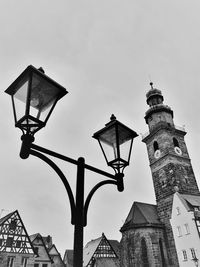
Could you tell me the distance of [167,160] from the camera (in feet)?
106

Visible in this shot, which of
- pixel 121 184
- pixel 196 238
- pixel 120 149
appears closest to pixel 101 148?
pixel 120 149

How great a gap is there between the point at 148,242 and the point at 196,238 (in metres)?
5.36

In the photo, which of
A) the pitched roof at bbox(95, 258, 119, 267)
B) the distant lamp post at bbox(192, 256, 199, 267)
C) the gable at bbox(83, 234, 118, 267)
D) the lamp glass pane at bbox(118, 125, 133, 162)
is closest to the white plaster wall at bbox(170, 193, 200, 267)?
the distant lamp post at bbox(192, 256, 199, 267)

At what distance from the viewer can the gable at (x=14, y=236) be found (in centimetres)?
2534

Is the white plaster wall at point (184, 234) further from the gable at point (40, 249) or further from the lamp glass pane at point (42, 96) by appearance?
the lamp glass pane at point (42, 96)

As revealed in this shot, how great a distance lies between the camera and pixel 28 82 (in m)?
3.17

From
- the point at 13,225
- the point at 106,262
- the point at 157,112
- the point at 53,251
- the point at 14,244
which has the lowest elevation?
the point at 106,262

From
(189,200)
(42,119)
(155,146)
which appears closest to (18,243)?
(189,200)

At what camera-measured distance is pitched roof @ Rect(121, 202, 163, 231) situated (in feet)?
92.7

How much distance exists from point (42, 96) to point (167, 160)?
30862mm

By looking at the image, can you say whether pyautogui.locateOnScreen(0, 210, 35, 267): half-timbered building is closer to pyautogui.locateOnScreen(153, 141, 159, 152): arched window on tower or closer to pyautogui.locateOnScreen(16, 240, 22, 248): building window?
pyautogui.locateOnScreen(16, 240, 22, 248): building window

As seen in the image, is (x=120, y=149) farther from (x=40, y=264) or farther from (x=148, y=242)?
(x=40, y=264)

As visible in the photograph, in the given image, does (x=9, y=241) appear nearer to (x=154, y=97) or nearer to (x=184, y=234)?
(x=184, y=234)

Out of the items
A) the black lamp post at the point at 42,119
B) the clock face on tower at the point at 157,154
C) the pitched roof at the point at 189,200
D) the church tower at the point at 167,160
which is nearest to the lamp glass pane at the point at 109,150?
the black lamp post at the point at 42,119
